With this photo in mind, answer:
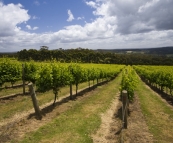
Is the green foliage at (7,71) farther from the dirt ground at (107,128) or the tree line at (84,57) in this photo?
the tree line at (84,57)

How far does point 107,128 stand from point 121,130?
3.94 ft

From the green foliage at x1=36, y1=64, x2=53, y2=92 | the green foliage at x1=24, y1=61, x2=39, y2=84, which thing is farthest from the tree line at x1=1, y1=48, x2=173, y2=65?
the green foliage at x1=36, y1=64, x2=53, y2=92

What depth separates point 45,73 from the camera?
1366 cm

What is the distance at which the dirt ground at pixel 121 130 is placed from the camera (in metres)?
8.65

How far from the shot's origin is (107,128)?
1038 centimetres

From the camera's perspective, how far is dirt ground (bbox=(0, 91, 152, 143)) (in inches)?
340

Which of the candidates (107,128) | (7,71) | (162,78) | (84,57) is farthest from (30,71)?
(84,57)

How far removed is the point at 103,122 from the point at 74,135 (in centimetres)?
295

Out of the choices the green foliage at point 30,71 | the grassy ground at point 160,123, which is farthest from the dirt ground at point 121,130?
the green foliage at point 30,71

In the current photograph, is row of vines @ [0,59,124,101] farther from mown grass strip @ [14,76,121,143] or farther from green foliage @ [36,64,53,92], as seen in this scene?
mown grass strip @ [14,76,121,143]

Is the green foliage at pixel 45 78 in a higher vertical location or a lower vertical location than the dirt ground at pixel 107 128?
higher

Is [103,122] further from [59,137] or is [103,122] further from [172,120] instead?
[172,120]

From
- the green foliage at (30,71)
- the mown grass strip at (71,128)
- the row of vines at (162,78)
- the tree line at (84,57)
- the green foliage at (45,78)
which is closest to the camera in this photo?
the mown grass strip at (71,128)

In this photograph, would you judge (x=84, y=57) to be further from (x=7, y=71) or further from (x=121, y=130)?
(x=121, y=130)
